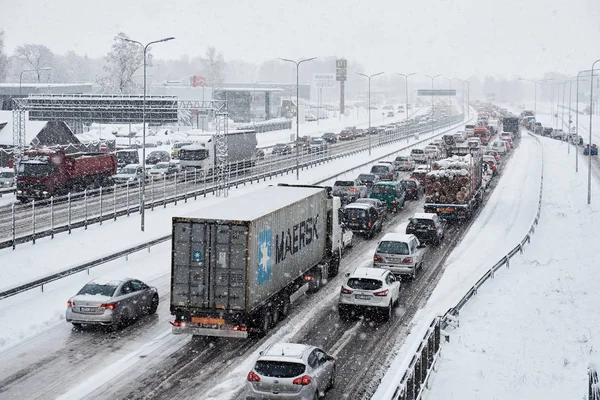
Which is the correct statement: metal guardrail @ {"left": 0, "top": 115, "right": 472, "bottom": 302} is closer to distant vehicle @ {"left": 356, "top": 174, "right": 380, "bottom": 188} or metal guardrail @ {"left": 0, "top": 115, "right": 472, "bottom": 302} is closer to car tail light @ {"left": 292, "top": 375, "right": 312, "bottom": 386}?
car tail light @ {"left": 292, "top": 375, "right": 312, "bottom": 386}

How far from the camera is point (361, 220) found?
36906 millimetres

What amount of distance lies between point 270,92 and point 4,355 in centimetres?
13247

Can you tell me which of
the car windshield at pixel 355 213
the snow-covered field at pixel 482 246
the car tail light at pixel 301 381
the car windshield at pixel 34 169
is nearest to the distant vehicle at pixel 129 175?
the car windshield at pixel 34 169

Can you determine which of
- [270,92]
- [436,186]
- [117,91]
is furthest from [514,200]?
[270,92]

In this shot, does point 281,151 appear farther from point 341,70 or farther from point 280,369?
point 341,70

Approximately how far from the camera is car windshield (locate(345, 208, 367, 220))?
37.0 m

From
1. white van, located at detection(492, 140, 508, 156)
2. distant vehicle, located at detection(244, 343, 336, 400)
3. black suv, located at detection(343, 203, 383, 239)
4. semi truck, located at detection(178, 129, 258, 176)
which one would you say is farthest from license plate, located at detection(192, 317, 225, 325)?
white van, located at detection(492, 140, 508, 156)

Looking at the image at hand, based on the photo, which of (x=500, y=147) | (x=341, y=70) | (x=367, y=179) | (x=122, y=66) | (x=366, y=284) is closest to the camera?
(x=366, y=284)

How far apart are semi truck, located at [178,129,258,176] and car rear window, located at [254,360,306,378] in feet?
116

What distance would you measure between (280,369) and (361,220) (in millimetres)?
21607

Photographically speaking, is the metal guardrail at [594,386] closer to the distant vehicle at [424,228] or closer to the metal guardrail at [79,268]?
the metal guardrail at [79,268]

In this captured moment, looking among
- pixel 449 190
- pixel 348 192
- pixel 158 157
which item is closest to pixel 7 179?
pixel 158 157

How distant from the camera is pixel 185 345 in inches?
814

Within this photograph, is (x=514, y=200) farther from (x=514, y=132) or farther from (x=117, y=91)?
(x=117, y=91)
